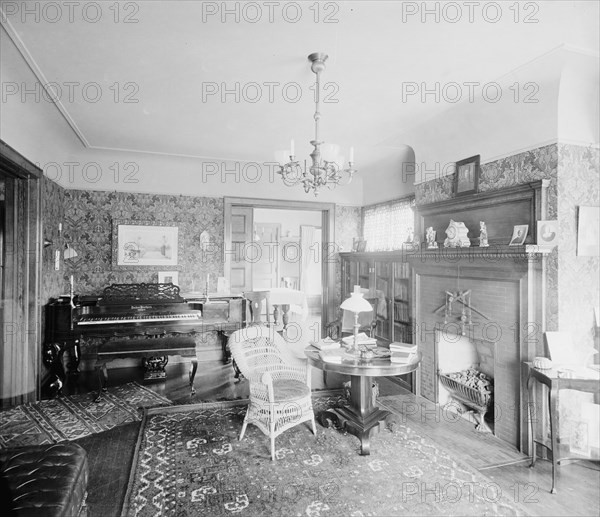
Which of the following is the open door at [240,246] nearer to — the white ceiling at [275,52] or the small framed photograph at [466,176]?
the white ceiling at [275,52]

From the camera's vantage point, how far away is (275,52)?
2.78 meters

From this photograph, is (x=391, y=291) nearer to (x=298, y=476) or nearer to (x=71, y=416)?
(x=298, y=476)

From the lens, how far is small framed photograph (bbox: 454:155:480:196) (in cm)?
369

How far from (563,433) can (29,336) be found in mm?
4853

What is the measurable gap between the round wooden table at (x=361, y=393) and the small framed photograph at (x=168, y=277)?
285cm

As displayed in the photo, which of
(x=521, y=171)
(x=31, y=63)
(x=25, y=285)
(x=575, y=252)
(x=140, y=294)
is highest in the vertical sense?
(x=31, y=63)

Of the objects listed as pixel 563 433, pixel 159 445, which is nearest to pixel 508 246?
pixel 563 433

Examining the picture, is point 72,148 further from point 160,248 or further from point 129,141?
point 160,248

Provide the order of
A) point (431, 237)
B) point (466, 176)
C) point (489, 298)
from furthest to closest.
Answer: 1. point (431, 237)
2. point (466, 176)
3. point (489, 298)

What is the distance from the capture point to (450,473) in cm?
269

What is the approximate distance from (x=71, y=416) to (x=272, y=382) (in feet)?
6.48

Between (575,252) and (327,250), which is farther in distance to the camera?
(327,250)

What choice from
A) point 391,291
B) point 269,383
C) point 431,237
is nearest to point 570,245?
point 431,237

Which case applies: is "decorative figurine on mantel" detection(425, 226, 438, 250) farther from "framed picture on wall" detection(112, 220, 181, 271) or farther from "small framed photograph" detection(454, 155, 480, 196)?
"framed picture on wall" detection(112, 220, 181, 271)
